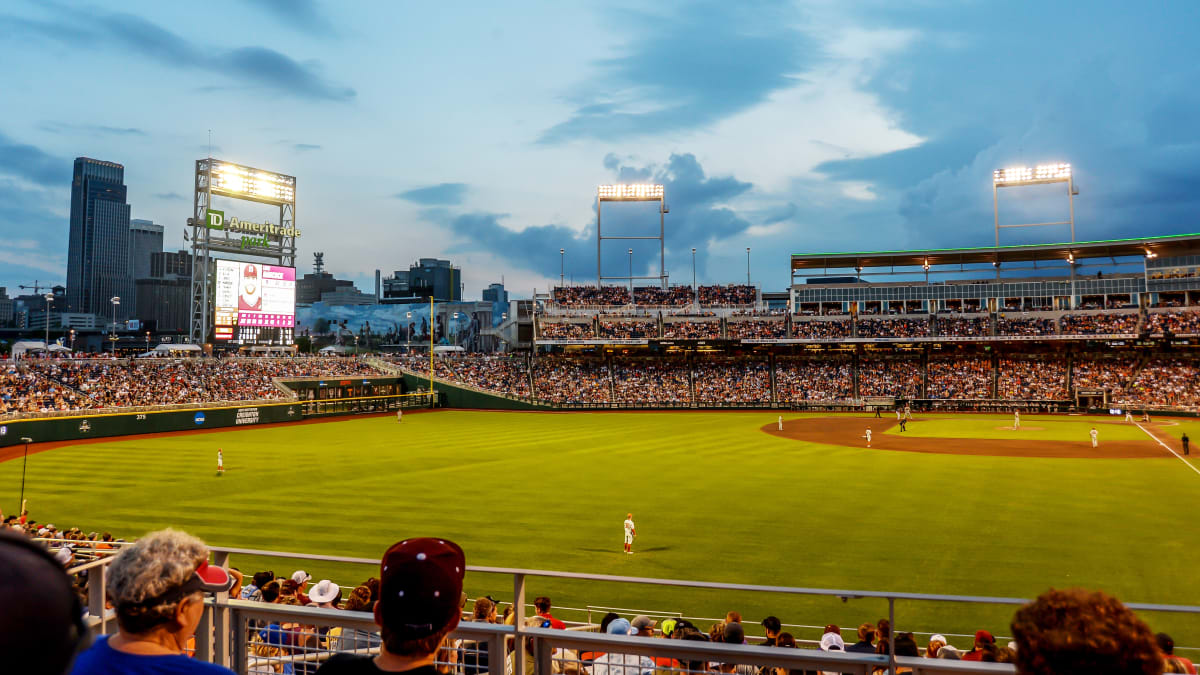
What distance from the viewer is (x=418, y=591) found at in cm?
300

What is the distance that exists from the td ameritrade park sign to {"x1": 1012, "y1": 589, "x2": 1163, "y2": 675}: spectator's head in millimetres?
73784

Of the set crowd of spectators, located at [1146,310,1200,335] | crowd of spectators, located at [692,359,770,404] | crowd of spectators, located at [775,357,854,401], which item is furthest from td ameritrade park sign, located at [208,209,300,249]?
crowd of spectators, located at [1146,310,1200,335]

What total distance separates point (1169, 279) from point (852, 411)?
35085 millimetres

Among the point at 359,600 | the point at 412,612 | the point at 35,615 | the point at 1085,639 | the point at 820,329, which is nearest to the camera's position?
the point at 35,615

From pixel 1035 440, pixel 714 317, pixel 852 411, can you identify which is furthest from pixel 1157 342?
pixel 714 317

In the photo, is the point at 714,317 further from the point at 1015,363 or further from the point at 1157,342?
the point at 1157,342

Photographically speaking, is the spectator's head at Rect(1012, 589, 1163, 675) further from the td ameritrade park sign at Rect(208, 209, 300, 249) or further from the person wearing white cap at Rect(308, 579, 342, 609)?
the td ameritrade park sign at Rect(208, 209, 300, 249)

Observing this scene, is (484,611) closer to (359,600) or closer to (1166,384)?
(359,600)

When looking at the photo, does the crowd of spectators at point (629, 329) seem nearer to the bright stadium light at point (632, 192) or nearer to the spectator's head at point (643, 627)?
the bright stadium light at point (632, 192)

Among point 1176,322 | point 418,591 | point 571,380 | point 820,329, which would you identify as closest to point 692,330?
point 820,329

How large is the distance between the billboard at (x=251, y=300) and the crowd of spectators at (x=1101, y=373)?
7163cm

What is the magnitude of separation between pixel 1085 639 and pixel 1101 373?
2989 inches

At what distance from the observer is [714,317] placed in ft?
267

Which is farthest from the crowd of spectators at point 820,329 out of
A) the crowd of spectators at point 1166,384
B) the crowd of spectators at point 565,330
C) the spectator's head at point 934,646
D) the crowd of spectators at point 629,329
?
the spectator's head at point 934,646
